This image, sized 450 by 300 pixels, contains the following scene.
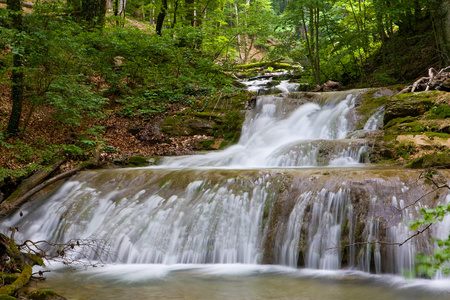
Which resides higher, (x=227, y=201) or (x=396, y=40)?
(x=396, y=40)

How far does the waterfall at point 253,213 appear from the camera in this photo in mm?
4617

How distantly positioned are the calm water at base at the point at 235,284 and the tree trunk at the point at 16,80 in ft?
22.5

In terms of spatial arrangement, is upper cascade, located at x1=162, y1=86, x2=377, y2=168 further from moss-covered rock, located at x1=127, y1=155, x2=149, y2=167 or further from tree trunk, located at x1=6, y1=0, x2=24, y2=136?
tree trunk, located at x1=6, y1=0, x2=24, y2=136

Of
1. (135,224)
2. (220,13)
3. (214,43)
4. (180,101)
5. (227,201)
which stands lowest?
(135,224)

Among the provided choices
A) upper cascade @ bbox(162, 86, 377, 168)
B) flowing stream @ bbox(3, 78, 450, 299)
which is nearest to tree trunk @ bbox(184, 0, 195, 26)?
upper cascade @ bbox(162, 86, 377, 168)

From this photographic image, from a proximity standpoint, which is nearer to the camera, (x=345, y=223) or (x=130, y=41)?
(x=345, y=223)

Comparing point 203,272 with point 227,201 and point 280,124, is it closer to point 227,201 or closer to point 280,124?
point 227,201

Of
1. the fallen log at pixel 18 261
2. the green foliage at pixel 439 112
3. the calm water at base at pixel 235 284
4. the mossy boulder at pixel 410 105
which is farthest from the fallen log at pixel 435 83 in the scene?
the fallen log at pixel 18 261

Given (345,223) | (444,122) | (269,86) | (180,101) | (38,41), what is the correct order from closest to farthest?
(345,223), (444,122), (38,41), (180,101), (269,86)

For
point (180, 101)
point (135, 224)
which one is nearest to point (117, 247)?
point (135, 224)

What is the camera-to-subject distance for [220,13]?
50.8ft

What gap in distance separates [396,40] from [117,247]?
15.7 metres

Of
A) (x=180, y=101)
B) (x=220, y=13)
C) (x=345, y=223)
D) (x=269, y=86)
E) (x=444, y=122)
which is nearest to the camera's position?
(x=345, y=223)

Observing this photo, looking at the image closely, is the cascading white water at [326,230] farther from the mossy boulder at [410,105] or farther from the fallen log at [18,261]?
the mossy boulder at [410,105]
